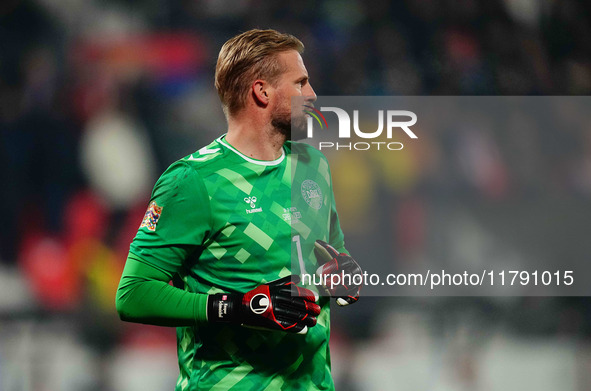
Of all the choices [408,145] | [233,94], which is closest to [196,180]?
[233,94]

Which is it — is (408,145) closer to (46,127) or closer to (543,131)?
(543,131)

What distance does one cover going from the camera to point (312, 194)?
1440 millimetres

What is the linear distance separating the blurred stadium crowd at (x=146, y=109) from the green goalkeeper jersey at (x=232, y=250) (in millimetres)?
1316

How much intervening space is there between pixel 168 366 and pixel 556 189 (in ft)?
5.87

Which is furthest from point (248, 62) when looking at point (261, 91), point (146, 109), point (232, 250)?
point (146, 109)

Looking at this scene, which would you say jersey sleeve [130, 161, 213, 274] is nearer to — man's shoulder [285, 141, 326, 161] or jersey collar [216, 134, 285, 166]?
jersey collar [216, 134, 285, 166]

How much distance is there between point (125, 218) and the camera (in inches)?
105

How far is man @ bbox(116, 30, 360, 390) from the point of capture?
1240 millimetres

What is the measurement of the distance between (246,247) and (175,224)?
0.52 ft

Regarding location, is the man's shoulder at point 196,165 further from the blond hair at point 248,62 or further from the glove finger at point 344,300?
the glove finger at point 344,300

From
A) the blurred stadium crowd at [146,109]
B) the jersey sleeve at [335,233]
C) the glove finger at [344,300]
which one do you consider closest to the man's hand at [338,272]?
the glove finger at [344,300]

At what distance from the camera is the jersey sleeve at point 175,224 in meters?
1.25

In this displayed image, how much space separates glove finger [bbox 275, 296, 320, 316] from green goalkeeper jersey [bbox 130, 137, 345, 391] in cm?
10

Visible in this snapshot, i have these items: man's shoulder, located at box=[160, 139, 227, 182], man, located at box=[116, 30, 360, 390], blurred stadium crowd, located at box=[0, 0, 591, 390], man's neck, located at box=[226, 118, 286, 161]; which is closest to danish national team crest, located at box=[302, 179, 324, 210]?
man, located at box=[116, 30, 360, 390]
